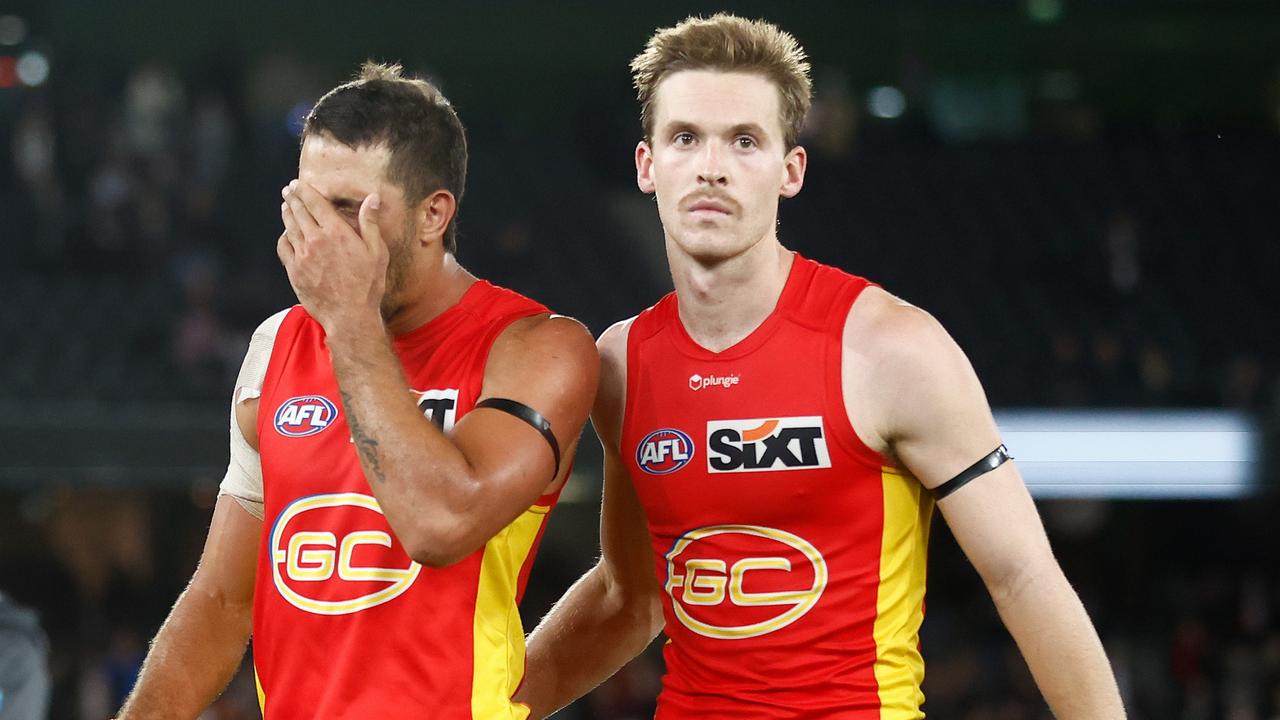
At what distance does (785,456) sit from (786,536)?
0.15 metres

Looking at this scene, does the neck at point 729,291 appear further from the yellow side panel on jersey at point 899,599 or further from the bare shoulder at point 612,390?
the yellow side panel on jersey at point 899,599

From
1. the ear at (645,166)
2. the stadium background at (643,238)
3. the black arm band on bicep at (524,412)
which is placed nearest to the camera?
the black arm band on bicep at (524,412)

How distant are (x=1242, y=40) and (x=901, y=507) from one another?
15.2 m

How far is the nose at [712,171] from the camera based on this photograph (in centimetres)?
262

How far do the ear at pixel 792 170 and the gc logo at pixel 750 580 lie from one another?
0.64 m

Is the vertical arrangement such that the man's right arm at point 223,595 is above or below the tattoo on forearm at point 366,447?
below

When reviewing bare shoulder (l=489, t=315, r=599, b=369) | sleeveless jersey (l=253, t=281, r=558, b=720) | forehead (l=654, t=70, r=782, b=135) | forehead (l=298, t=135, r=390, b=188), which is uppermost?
forehead (l=654, t=70, r=782, b=135)

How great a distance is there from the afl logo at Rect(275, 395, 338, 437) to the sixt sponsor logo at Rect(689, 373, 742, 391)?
675mm

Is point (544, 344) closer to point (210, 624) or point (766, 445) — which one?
point (766, 445)

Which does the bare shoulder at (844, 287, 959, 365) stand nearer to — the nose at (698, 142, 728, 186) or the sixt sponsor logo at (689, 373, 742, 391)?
the sixt sponsor logo at (689, 373, 742, 391)

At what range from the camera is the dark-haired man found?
226 cm

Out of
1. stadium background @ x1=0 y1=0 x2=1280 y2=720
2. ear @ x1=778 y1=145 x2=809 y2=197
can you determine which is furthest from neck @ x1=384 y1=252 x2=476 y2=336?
stadium background @ x1=0 y1=0 x2=1280 y2=720

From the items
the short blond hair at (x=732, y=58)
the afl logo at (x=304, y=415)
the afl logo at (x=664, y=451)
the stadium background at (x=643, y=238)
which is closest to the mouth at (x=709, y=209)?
the short blond hair at (x=732, y=58)

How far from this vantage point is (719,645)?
2.68 m
